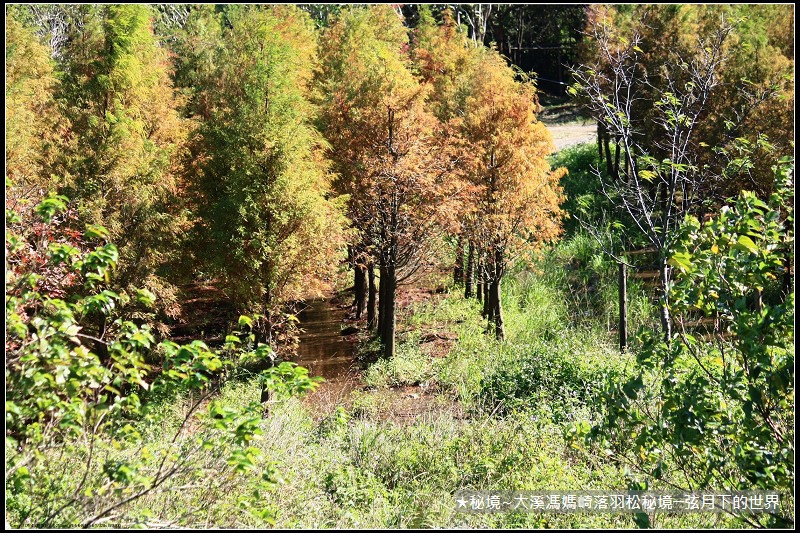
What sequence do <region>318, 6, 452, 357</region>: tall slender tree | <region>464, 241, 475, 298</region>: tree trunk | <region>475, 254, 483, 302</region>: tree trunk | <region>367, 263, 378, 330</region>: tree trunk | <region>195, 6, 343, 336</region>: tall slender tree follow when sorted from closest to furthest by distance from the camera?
1. <region>195, 6, 343, 336</region>: tall slender tree
2. <region>318, 6, 452, 357</region>: tall slender tree
3. <region>475, 254, 483, 302</region>: tree trunk
4. <region>464, 241, 475, 298</region>: tree trunk
5. <region>367, 263, 378, 330</region>: tree trunk

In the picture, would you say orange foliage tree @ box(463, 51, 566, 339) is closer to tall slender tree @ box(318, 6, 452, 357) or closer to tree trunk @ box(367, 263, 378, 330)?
tall slender tree @ box(318, 6, 452, 357)

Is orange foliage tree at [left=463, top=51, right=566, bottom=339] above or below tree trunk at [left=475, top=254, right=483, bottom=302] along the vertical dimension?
above

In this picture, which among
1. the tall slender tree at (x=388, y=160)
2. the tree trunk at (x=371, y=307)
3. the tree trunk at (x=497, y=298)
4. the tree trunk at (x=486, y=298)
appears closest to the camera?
the tall slender tree at (x=388, y=160)

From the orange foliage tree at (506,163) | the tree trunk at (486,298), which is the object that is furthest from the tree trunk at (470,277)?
the orange foliage tree at (506,163)

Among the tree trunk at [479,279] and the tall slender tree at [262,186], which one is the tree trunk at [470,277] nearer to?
the tree trunk at [479,279]

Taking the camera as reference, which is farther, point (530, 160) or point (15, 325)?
point (530, 160)

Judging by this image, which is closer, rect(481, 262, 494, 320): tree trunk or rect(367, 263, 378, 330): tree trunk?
rect(481, 262, 494, 320): tree trunk

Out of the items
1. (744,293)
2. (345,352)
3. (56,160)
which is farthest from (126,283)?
(744,293)

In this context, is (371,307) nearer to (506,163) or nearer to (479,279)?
(479,279)

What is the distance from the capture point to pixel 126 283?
1184 centimetres

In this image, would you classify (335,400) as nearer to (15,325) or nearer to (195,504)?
(195,504)

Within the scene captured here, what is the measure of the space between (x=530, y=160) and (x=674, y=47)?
9.41 metres

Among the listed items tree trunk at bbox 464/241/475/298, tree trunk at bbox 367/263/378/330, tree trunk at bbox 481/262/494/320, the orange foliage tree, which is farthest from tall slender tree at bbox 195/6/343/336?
tree trunk at bbox 367/263/378/330

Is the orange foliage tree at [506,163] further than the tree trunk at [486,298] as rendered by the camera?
No
